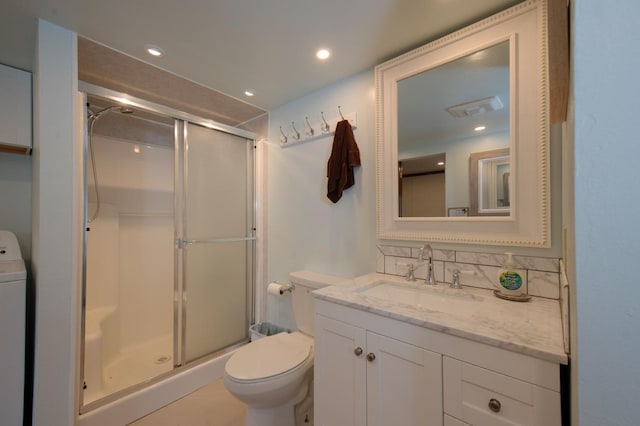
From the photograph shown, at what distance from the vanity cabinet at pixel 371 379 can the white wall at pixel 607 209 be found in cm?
51

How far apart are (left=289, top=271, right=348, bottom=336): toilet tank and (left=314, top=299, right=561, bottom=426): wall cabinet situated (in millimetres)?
506

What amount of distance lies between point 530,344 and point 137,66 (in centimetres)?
244

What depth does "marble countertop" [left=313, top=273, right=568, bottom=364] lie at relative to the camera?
0.75m

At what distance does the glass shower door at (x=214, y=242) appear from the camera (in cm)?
200

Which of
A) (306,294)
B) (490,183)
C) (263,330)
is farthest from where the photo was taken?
(263,330)

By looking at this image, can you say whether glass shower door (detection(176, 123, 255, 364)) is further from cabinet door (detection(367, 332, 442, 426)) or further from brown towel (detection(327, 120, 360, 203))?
cabinet door (detection(367, 332, 442, 426))

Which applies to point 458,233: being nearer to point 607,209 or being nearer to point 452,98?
point 452,98

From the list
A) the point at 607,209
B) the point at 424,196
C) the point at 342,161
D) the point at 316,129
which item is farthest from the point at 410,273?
the point at 316,129

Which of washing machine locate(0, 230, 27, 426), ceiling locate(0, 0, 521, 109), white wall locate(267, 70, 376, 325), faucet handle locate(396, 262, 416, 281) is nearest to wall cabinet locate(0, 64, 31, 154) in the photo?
ceiling locate(0, 0, 521, 109)

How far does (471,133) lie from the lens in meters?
1.32

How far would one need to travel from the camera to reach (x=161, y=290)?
2562mm

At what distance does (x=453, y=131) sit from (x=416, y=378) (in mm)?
1191

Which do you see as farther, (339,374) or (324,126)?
(324,126)

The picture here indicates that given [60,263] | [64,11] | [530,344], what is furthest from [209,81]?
[530,344]
